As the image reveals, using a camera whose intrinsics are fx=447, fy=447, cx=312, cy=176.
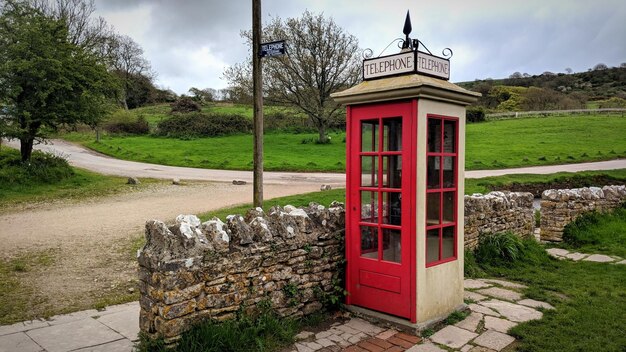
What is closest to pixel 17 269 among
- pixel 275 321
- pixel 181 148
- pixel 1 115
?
pixel 275 321

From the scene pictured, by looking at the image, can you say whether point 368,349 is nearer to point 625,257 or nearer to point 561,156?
point 625,257

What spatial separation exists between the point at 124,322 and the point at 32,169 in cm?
1482

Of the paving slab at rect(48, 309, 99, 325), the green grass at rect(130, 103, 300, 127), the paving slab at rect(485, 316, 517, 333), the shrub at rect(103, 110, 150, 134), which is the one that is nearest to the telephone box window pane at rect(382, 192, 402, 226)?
the paving slab at rect(485, 316, 517, 333)

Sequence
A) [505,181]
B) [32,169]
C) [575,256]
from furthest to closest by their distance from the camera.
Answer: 1. [505,181]
2. [32,169]
3. [575,256]

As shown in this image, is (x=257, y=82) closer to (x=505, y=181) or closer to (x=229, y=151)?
(x=505, y=181)

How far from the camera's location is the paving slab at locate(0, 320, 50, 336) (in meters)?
4.67

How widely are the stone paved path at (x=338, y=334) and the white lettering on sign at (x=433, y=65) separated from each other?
272 cm

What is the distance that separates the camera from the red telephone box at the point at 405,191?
177 inches

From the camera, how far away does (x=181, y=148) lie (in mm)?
29797

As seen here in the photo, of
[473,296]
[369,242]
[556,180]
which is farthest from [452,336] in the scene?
[556,180]

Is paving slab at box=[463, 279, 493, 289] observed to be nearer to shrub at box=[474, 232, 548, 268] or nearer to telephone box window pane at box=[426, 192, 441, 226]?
shrub at box=[474, 232, 548, 268]

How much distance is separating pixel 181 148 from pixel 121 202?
16.3 m

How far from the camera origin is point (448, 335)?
447 cm

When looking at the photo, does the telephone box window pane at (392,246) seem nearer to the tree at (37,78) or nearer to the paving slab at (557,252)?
the paving slab at (557,252)
